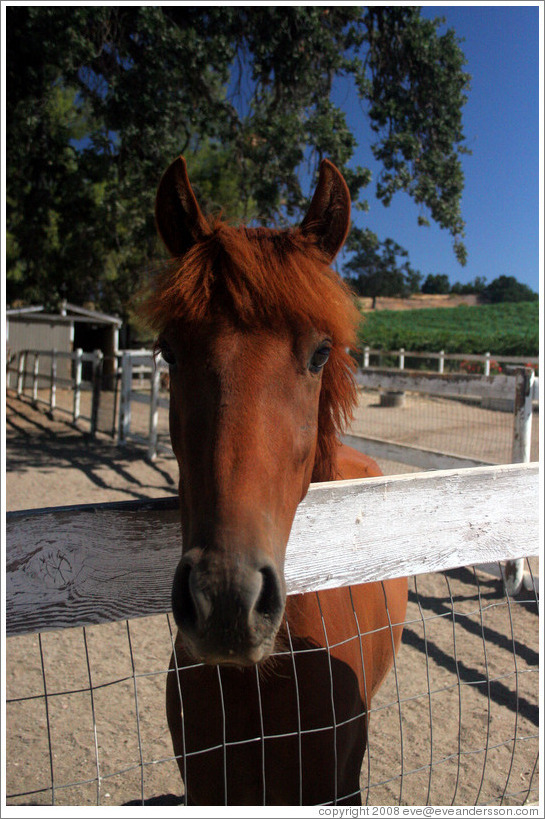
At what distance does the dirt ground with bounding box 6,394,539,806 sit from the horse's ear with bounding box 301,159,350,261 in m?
1.23

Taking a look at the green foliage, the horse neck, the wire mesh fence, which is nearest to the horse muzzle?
the horse neck

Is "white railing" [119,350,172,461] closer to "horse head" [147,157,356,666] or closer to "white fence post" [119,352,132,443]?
"white fence post" [119,352,132,443]

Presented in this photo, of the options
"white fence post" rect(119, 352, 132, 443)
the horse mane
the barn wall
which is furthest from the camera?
the barn wall

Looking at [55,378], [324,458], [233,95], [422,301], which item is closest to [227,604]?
[324,458]

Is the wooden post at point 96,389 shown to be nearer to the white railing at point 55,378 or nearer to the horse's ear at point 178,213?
the white railing at point 55,378

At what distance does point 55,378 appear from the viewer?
49.5 ft

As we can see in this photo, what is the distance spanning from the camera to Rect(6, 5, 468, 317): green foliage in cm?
662

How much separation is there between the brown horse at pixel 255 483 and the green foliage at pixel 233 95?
5706 millimetres

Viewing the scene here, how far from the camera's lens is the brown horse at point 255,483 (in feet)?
3.53

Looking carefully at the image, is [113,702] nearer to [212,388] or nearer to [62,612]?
[62,612]

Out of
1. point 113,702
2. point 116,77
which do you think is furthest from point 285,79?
point 113,702

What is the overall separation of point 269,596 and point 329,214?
1269 millimetres

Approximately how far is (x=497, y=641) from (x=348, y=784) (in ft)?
9.54

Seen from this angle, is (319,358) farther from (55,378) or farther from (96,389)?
(55,378)
